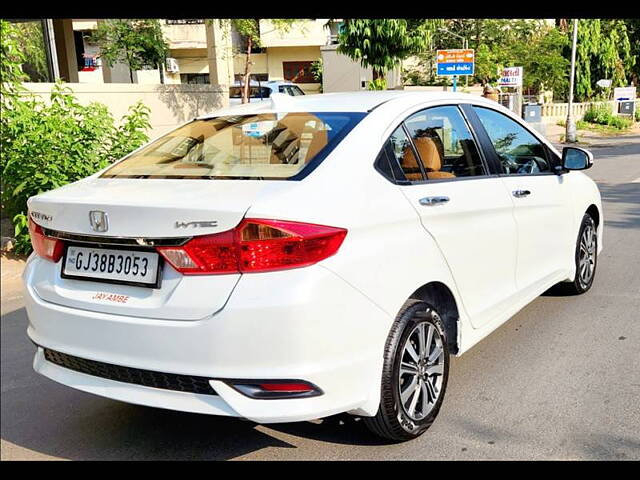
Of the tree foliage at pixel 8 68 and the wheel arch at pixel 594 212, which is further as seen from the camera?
the tree foliage at pixel 8 68

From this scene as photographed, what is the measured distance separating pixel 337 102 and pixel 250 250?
4.62 feet

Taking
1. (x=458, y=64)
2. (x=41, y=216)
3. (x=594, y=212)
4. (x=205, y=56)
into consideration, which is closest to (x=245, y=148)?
(x=41, y=216)

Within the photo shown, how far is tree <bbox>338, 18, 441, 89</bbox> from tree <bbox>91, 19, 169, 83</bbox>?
15.5ft

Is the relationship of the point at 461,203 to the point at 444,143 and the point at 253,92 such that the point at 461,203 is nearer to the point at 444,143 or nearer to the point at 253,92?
the point at 444,143

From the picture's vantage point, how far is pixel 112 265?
9.00ft

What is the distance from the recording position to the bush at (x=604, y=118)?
32500mm

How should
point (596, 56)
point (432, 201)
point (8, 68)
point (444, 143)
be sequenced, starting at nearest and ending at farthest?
point (432, 201) → point (444, 143) → point (8, 68) → point (596, 56)

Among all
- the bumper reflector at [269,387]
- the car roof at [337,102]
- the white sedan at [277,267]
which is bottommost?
the bumper reflector at [269,387]

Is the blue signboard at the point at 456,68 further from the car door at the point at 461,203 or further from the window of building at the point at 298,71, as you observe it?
the window of building at the point at 298,71

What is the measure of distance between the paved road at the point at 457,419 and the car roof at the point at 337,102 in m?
1.61

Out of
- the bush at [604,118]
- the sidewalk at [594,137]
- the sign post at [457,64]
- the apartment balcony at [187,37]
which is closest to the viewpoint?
the sign post at [457,64]

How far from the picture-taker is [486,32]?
3234 centimetres

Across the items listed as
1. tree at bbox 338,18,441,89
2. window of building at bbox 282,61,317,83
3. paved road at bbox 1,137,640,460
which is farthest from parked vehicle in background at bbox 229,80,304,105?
paved road at bbox 1,137,640,460

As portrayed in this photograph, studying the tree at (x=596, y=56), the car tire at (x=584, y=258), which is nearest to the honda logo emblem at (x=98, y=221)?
the car tire at (x=584, y=258)
